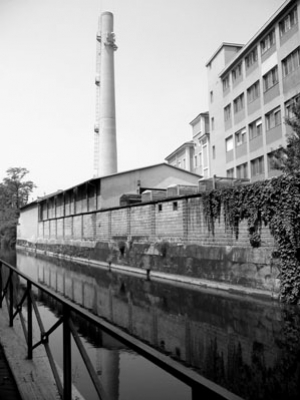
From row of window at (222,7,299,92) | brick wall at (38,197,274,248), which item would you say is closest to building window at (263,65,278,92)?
row of window at (222,7,299,92)

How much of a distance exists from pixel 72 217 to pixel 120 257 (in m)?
11.0

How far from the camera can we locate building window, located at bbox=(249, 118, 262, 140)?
27.1m

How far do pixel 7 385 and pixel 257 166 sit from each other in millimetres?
25733

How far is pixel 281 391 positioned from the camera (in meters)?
5.09

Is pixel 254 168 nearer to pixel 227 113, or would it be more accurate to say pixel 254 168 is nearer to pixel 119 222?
pixel 227 113

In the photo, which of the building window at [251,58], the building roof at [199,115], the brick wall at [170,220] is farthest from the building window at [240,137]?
the brick wall at [170,220]

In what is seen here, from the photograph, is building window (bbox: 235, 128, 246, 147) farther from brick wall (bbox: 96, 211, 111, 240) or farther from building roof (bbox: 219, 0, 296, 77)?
brick wall (bbox: 96, 211, 111, 240)

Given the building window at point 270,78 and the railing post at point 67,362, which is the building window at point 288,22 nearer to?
the building window at point 270,78

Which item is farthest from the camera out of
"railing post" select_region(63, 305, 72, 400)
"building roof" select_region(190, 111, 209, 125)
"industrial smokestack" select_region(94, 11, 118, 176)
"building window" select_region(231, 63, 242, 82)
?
"building roof" select_region(190, 111, 209, 125)

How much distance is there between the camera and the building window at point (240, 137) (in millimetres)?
29188

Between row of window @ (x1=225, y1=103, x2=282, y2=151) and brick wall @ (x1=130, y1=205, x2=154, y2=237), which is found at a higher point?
row of window @ (x1=225, y1=103, x2=282, y2=151)

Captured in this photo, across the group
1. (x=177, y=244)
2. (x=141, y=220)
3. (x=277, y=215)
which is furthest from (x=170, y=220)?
(x=277, y=215)

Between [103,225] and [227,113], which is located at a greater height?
[227,113]

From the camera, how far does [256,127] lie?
1090 inches
